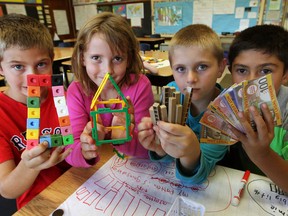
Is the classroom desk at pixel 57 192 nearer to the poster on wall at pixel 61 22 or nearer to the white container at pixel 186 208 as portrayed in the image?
the white container at pixel 186 208

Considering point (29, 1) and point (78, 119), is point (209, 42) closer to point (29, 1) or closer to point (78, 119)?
point (78, 119)

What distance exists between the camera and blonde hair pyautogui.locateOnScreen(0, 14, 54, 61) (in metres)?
0.87

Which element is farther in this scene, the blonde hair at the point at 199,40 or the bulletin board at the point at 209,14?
the bulletin board at the point at 209,14

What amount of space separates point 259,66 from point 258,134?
53 cm

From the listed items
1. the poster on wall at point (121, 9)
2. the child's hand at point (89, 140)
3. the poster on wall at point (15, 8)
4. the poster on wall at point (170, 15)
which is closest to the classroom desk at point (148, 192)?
the child's hand at point (89, 140)

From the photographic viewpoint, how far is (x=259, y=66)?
3.27 feet

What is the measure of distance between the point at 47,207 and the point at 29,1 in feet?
20.4

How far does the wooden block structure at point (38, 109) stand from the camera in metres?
0.56

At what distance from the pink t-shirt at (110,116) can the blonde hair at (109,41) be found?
0.13 ft

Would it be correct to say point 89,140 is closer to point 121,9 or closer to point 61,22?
point 121,9

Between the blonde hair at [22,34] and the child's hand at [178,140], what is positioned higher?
the blonde hair at [22,34]

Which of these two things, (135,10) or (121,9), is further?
(121,9)

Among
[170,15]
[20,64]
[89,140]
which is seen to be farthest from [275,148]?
[170,15]

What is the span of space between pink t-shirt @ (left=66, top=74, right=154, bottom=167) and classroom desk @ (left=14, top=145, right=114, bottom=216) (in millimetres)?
45
